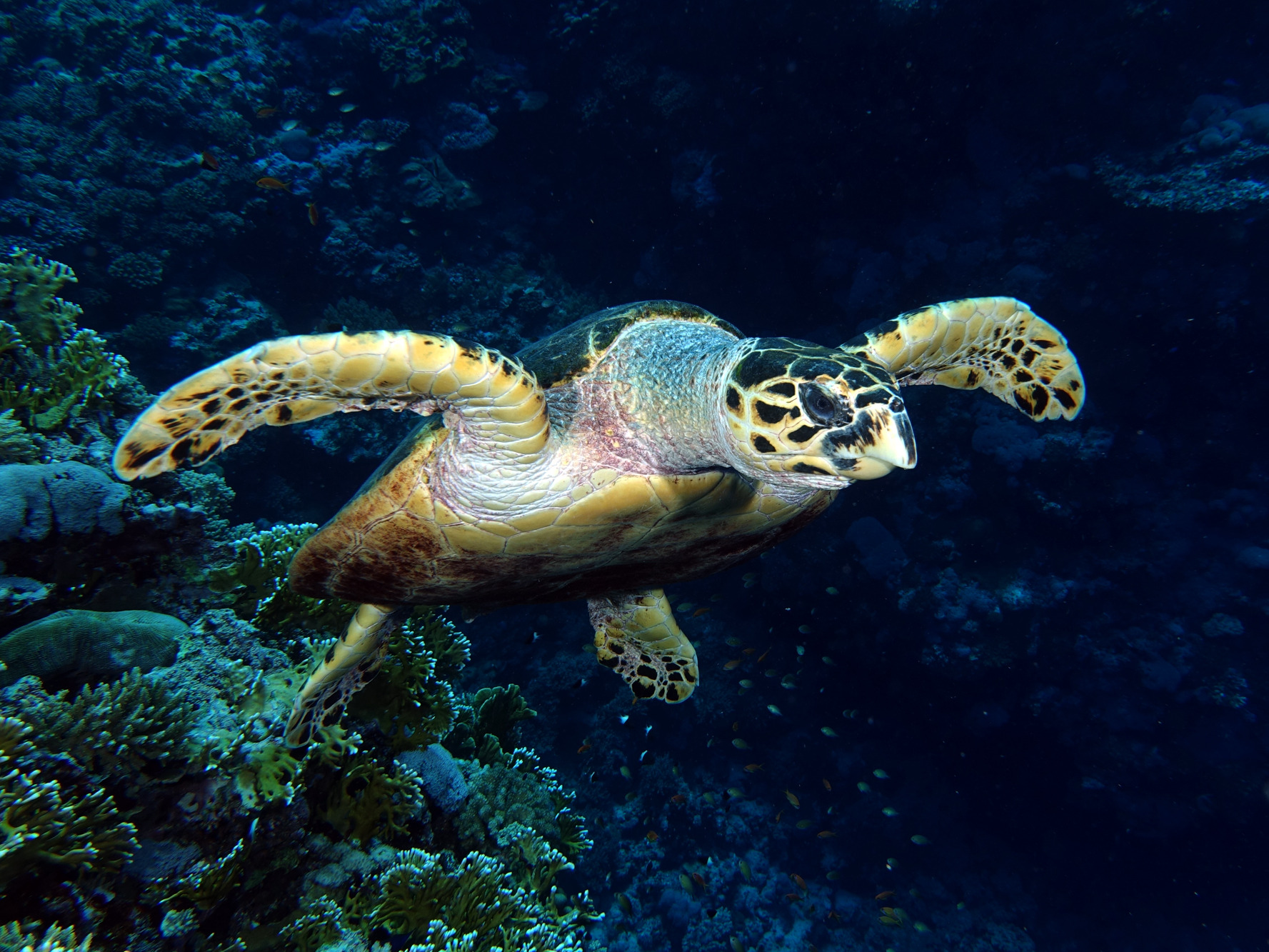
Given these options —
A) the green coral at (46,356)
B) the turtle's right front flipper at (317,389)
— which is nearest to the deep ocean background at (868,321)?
the green coral at (46,356)

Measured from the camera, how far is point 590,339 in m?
2.60

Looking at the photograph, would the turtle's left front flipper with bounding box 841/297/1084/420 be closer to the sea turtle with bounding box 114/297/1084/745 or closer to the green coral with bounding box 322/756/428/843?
the sea turtle with bounding box 114/297/1084/745

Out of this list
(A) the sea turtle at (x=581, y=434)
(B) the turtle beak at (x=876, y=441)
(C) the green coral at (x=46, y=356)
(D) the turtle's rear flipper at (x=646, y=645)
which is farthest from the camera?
(D) the turtle's rear flipper at (x=646, y=645)

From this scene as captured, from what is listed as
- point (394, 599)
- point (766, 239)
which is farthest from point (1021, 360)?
point (766, 239)

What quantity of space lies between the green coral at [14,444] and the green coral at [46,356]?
358 mm

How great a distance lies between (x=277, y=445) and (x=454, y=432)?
7.71 m

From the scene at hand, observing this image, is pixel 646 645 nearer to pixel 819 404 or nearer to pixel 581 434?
pixel 581 434

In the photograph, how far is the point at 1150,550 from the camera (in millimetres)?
9008

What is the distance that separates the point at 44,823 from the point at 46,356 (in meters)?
3.25

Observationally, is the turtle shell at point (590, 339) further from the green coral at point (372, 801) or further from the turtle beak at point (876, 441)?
the green coral at point (372, 801)

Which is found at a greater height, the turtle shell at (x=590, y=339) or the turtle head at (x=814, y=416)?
the turtle shell at (x=590, y=339)

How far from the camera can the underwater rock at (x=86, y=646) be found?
2154 millimetres

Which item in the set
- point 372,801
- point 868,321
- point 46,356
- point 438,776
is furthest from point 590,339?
point 868,321

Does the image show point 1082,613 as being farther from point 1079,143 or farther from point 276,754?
point 276,754
